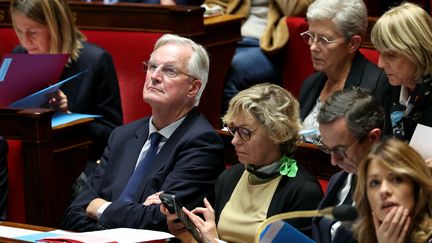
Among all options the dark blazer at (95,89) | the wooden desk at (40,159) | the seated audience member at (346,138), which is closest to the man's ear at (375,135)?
the seated audience member at (346,138)

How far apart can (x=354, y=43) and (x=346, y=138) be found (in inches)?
34.7

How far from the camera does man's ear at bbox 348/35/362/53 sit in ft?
10.5

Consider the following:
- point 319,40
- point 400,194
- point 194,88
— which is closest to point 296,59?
point 319,40

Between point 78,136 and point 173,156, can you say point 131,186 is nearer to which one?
point 173,156

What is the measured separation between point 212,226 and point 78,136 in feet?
3.45

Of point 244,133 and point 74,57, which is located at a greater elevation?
point 244,133

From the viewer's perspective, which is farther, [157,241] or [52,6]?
[52,6]

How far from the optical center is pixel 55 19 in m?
3.66

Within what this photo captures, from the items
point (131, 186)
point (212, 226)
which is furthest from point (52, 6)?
point (212, 226)

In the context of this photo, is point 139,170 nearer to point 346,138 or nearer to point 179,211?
point 179,211

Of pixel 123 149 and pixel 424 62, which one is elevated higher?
pixel 424 62

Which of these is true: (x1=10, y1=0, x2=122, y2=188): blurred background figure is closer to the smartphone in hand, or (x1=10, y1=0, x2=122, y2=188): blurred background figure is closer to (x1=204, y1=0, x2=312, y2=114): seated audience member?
(x1=204, y1=0, x2=312, y2=114): seated audience member

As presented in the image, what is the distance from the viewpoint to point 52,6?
12.0 feet

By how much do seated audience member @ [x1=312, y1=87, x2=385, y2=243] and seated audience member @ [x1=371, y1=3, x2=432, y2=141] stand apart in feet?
0.95
